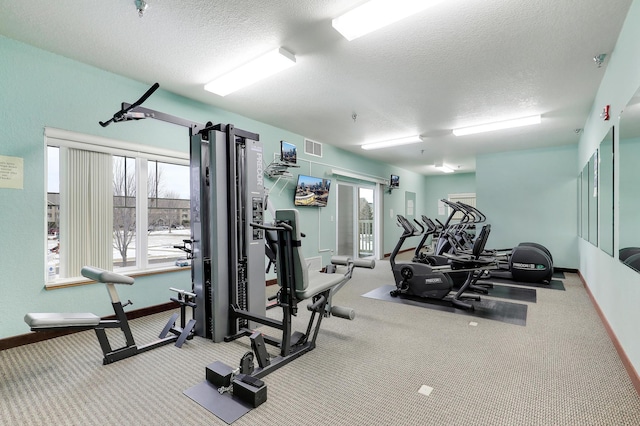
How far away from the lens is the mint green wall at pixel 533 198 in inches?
263

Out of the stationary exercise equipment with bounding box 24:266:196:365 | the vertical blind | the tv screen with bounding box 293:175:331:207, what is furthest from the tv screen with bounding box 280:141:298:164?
the stationary exercise equipment with bounding box 24:266:196:365

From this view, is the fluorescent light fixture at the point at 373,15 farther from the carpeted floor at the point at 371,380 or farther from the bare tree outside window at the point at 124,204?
the bare tree outside window at the point at 124,204

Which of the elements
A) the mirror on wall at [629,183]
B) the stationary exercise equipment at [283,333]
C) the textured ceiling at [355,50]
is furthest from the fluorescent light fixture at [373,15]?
the mirror on wall at [629,183]

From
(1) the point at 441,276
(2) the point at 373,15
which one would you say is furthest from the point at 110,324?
(1) the point at 441,276

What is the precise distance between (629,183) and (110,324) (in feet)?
14.1

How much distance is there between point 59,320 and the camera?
88.8 inches

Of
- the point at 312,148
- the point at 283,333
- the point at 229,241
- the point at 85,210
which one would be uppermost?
the point at 312,148

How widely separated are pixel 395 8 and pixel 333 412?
111 inches

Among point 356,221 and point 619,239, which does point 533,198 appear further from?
point 619,239

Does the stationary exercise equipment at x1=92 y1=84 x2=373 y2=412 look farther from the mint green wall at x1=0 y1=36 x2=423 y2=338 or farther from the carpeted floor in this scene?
the mint green wall at x1=0 y1=36 x2=423 y2=338

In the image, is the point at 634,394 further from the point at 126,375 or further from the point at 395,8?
the point at 126,375

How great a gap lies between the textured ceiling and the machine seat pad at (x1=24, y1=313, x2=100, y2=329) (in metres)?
2.39

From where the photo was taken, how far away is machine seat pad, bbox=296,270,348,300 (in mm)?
2506

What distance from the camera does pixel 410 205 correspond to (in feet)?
35.8
